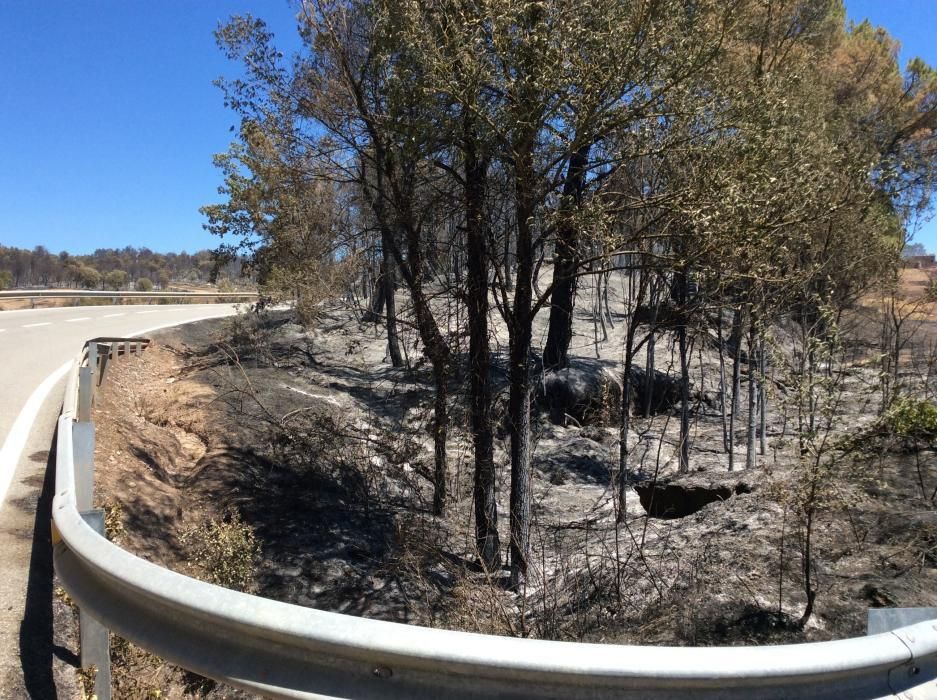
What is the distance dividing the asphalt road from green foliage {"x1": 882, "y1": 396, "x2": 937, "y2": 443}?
607 centimetres

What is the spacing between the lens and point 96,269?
82.9 metres

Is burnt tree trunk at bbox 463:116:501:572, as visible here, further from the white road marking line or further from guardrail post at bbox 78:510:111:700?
guardrail post at bbox 78:510:111:700

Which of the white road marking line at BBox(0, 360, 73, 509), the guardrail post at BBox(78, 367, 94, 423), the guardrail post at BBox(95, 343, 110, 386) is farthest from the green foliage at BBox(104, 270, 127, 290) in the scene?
the guardrail post at BBox(78, 367, 94, 423)

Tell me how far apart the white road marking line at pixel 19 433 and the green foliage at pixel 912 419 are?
7319 mm

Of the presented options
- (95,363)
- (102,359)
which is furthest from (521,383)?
(102,359)

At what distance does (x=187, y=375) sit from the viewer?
16.1 m

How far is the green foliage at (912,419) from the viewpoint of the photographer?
5959mm

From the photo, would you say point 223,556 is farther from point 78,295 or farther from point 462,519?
point 78,295

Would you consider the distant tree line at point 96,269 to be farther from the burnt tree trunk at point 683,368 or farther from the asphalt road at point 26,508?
the burnt tree trunk at point 683,368

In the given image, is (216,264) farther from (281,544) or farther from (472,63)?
(472,63)

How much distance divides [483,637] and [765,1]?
46.1 ft

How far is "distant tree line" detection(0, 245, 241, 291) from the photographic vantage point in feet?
238

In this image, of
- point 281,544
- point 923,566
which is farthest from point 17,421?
point 923,566

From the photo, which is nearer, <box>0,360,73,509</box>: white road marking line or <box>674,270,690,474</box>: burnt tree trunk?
<box>0,360,73,509</box>: white road marking line
